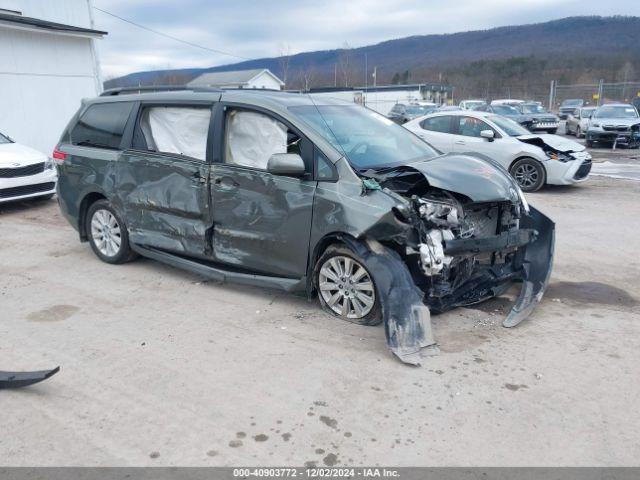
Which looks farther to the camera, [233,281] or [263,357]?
[233,281]

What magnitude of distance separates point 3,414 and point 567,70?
282 feet

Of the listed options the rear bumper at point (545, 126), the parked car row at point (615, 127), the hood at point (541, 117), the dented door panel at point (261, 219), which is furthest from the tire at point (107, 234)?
the hood at point (541, 117)

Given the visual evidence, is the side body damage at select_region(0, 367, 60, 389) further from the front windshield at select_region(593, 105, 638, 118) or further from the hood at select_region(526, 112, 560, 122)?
the hood at select_region(526, 112, 560, 122)

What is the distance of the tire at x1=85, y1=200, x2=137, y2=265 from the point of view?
6000 millimetres

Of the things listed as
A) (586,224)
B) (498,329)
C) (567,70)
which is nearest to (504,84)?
(567,70)

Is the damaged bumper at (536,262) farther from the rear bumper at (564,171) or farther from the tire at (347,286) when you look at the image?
the rear bumper at (564,171)

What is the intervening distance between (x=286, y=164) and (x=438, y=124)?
8110mm

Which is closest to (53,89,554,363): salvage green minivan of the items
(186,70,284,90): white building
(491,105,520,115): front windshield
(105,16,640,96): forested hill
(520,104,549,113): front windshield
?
(491,105,520,115): front windshield

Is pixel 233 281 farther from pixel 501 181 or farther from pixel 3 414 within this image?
pixel 501 181

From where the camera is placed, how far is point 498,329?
14.3 feet

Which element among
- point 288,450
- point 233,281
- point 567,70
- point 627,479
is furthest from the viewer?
point 567,70

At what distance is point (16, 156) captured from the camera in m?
9.55

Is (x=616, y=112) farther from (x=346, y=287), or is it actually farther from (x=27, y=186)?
(x=27, y=186)

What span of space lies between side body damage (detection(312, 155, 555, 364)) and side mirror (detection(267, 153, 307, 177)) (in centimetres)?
29
